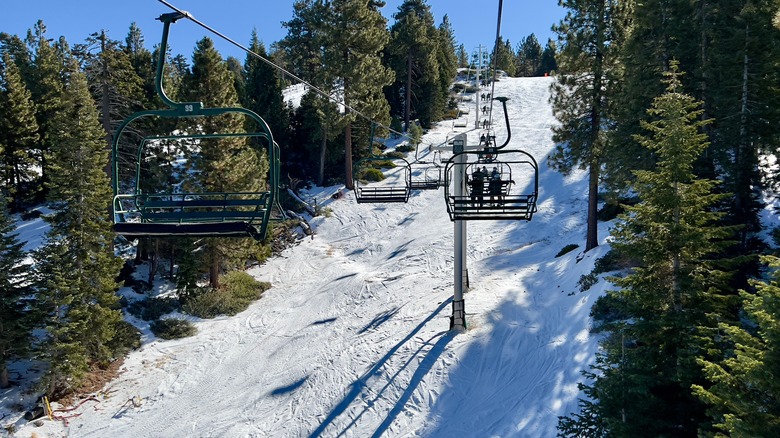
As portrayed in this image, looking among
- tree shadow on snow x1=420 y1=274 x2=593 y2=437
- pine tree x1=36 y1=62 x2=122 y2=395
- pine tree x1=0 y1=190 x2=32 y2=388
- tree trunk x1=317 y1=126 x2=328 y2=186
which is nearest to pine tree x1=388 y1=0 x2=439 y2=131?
tree trunk x1=317 y1=126 x2=328 y2=186

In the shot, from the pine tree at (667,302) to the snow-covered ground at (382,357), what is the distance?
4200 mm

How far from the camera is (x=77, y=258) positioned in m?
18.9

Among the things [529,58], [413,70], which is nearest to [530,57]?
[529,58]

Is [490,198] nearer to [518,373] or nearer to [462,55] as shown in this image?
[518,373]

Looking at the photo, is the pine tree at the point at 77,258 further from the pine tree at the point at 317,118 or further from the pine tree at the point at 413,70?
the pine tree at the point at 413,70

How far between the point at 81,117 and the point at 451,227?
830 inches

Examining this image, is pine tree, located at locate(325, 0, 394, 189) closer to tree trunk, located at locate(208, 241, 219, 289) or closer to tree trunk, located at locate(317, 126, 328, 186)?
tree trunk, located at locate(317, 126, 328, 186)

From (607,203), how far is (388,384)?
13.4 m

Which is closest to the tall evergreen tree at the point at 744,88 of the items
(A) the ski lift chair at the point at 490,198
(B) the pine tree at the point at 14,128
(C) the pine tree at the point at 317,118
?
(A) the ski lift chair at the point at 490,198

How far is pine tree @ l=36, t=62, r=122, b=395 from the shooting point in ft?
59.3

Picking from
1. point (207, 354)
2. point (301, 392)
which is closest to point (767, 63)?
point (301, 392)

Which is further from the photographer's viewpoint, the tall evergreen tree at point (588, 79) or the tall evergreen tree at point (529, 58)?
the tall evergreen tree at point (529, 58)

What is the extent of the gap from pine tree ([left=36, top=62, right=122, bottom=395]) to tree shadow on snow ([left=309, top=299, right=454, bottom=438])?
994 cm

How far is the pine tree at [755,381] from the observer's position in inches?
272
